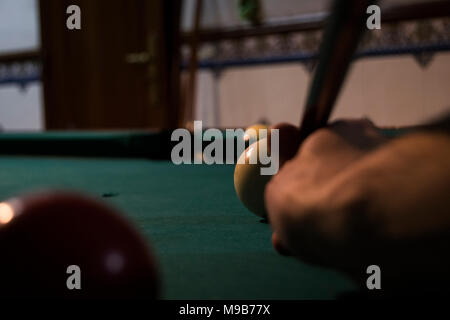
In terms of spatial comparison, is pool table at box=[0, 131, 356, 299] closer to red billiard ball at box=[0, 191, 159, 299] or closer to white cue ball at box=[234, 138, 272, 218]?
white cue ball at box=[234, 138, 272, 218]

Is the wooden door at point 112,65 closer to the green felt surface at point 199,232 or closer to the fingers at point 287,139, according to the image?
the green felt surface at point 199,232

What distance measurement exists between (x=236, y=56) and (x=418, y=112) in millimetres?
2277

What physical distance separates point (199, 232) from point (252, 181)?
0.74 feet

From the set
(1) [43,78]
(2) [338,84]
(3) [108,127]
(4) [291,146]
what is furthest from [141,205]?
(1) [43,78]

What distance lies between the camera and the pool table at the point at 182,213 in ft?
3.06

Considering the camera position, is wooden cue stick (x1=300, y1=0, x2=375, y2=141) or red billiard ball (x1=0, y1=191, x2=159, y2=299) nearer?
red billiard ball (x1=0, y1=191, x2=159, y2=299)

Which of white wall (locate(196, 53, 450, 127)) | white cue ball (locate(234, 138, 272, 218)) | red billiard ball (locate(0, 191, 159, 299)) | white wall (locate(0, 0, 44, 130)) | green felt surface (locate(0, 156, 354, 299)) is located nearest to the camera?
red billiard ball (locate(0, 191, 159, 299))

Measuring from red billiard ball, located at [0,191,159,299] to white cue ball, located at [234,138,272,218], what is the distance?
851 millimetres

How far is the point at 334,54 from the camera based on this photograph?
97 cm

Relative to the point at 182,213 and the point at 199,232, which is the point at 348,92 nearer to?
the point at 182,213

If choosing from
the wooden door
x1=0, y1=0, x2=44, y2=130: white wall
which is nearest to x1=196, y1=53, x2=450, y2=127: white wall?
the wooden door

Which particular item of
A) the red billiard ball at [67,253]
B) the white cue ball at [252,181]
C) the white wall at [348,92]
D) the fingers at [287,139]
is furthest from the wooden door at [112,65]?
the red billiard ball at [67,253]

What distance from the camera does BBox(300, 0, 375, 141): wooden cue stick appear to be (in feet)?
3.03

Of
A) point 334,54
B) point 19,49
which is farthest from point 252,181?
point 19,49
